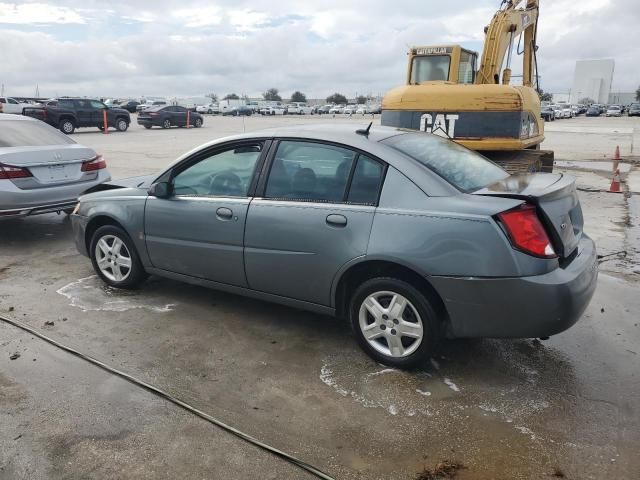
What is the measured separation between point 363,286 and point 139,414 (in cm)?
157

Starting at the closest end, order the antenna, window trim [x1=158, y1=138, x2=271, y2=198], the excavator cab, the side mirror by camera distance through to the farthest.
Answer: the antenna → window trim [x1=158, y1=138, x2=271, y2=198] → the side mirror → the excavator cab

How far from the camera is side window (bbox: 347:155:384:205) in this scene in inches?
140

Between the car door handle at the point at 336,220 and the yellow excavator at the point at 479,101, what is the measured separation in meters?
5.10

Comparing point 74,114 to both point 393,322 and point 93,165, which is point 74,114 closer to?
point 93,165

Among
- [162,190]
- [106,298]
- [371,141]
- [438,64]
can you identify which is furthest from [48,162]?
[438,64]

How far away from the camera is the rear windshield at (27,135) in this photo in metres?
6.56

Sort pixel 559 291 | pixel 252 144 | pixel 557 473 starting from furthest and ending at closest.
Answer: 1. pixel 252 144
2. pixel 559 291
3. pixel 557 473

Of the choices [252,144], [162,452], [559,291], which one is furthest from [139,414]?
[559,291]

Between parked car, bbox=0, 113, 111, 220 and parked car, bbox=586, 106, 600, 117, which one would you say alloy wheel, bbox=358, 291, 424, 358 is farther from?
parked car, bbox=586, 106, 600, 117

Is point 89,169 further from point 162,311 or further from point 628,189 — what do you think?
point 628,189

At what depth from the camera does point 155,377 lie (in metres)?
3.53

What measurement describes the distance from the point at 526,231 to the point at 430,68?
788cm

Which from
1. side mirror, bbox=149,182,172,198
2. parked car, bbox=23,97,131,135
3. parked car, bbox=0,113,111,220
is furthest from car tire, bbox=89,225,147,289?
parked car, bbox=23,97,131,135

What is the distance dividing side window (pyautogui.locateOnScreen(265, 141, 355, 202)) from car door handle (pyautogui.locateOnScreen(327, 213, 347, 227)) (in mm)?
128
